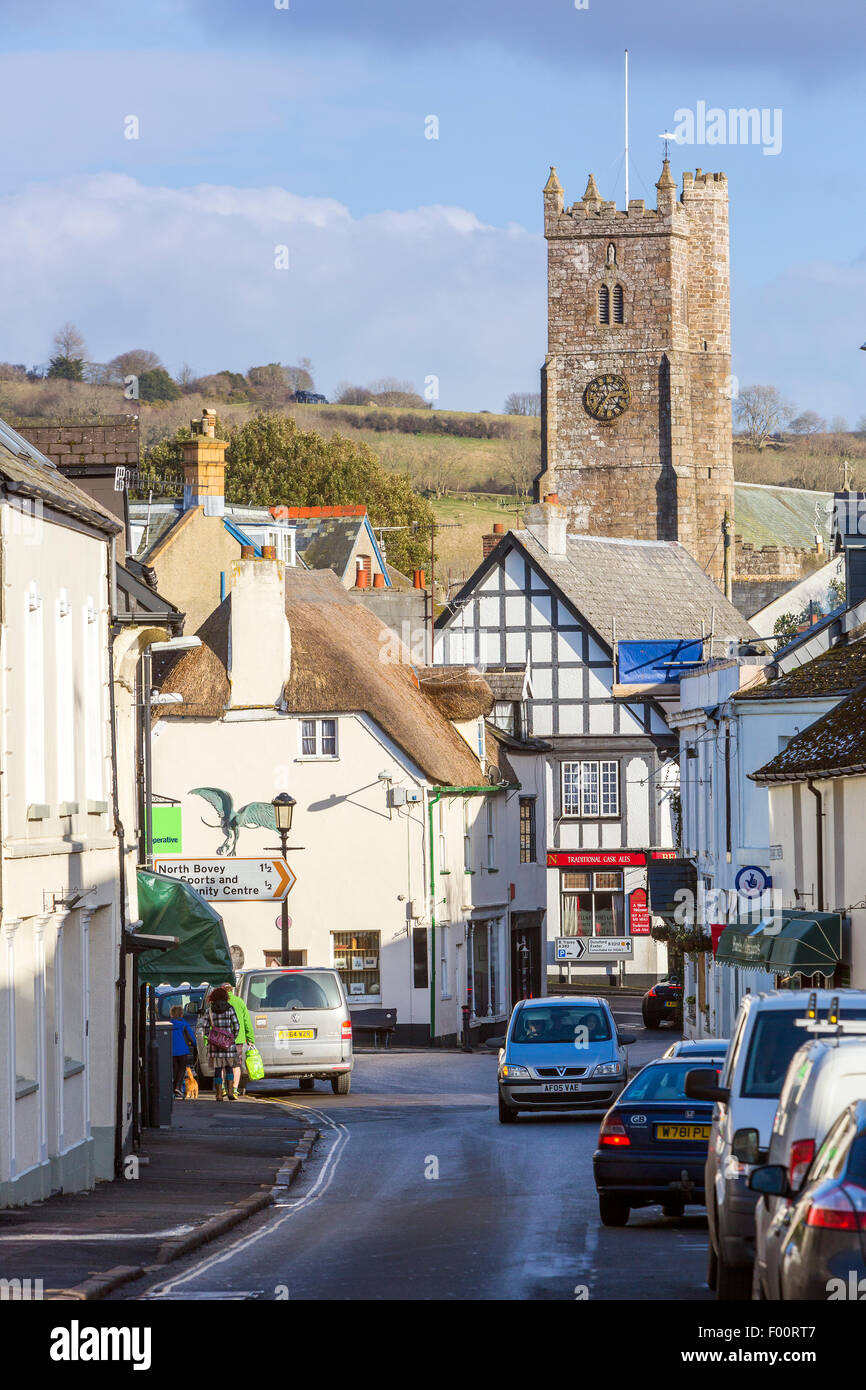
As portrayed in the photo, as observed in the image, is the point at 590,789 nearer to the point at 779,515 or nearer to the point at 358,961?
the point at 358,961

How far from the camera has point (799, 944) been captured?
1157 inches

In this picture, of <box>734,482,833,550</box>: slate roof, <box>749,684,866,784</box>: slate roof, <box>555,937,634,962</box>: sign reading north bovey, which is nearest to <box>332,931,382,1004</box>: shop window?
<box>749,684,866,784</box>: slate roof

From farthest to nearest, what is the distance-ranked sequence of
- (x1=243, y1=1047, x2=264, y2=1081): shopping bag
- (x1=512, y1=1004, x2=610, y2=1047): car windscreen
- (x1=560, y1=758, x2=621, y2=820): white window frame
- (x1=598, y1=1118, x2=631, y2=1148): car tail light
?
1. (x1=560, y1=758, x2=621, y2=820): white window frame
2. (x1=243, y1=1047, x2=264, y2=1081): shopping bag
3. (x1=512, y1=1004, x2=610, y2=1047): car windscreen
4. (x1=598, y1=1118, x2=631, y2=1148): car tail light

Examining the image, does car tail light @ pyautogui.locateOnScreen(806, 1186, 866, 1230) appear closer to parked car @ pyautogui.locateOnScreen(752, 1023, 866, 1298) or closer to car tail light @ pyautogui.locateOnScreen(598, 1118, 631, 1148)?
parked car @ pyautogui.locateOnScreen(752, 1023, 866, 1298)

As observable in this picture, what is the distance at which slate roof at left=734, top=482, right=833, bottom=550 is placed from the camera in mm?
124188

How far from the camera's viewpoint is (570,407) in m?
107

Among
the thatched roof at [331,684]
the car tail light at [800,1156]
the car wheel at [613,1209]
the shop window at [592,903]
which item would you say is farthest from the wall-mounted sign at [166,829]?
the car tail light at [800,1156]

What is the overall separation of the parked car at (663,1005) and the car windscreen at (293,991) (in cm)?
1917

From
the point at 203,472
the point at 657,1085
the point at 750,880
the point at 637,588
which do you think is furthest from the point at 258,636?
the point at 657,1085

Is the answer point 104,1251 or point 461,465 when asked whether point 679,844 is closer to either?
point 104,1251

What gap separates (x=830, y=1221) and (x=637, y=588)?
60.0 meters

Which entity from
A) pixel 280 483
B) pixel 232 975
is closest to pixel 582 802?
pixel 280 483

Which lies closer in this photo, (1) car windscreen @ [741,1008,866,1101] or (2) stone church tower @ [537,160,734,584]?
(1) car windscreen @ [741,1008,866,1101]

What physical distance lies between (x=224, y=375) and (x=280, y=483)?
72.2 m
